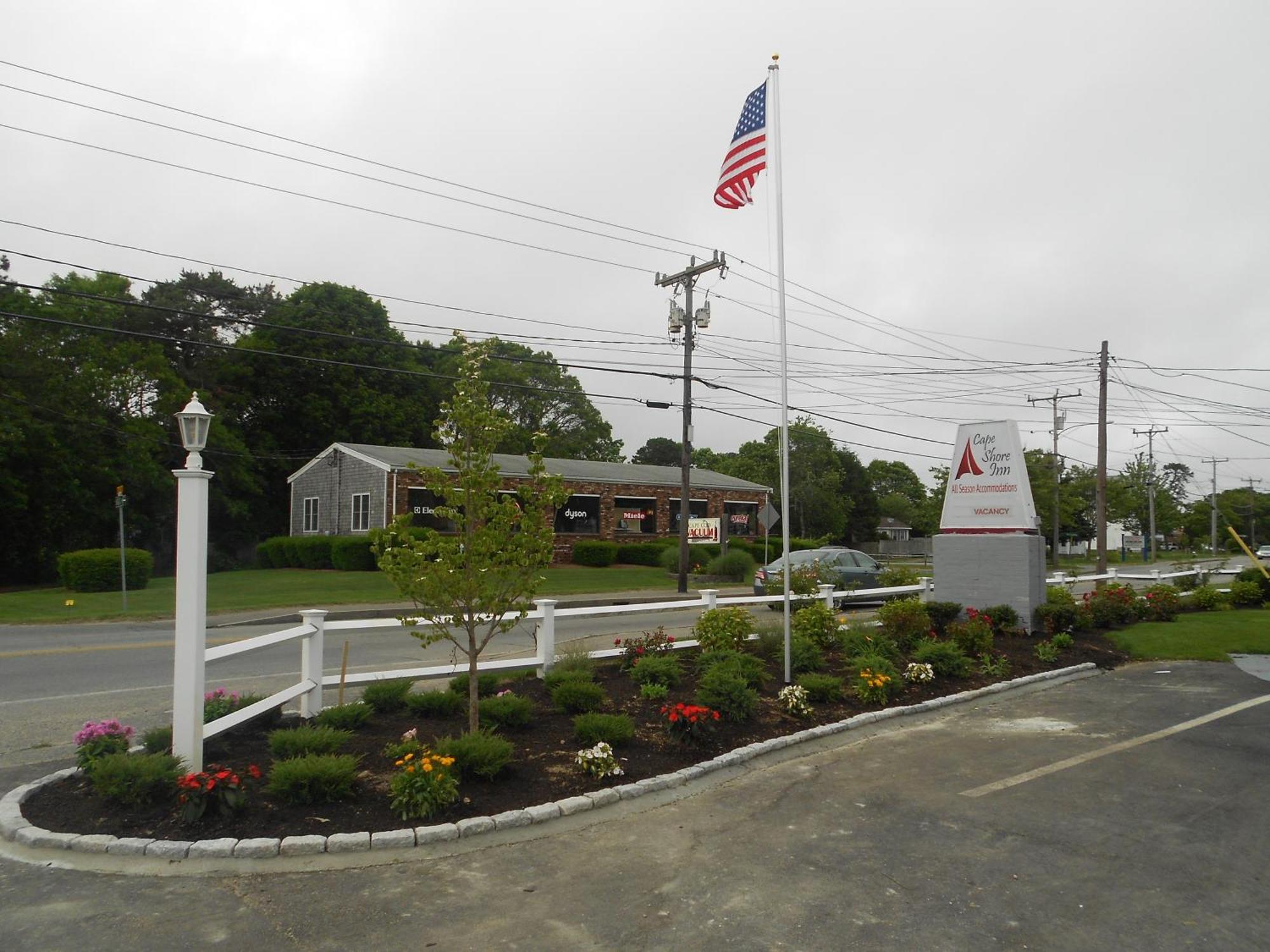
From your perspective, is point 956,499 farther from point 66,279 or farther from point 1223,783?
point 66,279

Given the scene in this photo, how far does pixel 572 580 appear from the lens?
3175 centimetres

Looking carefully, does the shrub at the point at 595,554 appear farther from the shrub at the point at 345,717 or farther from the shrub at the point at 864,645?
the shrub at the point at 345,717

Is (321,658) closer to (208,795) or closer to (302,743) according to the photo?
(302,743)

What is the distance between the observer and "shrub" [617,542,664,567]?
39.6 metres

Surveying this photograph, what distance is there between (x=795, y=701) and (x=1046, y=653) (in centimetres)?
562

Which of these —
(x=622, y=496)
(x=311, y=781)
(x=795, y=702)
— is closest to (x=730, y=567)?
(x=622, y=496)

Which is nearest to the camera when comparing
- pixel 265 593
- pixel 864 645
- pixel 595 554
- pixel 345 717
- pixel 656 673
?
pixel 345 717

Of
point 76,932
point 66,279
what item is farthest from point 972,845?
point 66,279

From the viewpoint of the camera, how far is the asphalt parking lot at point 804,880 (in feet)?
14.0

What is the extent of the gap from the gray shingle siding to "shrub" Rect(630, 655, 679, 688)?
89.9 ft

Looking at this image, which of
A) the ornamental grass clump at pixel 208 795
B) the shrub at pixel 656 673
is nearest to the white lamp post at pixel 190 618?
the ornamental grass clump at pixel 208 795

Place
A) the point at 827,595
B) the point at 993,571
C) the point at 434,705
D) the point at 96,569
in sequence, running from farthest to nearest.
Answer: the point at 96,569 < the point at 827,595 < the point at 993,571 < the point at 434,705

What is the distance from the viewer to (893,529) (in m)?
83.8

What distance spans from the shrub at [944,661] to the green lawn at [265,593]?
1333 centimetres
